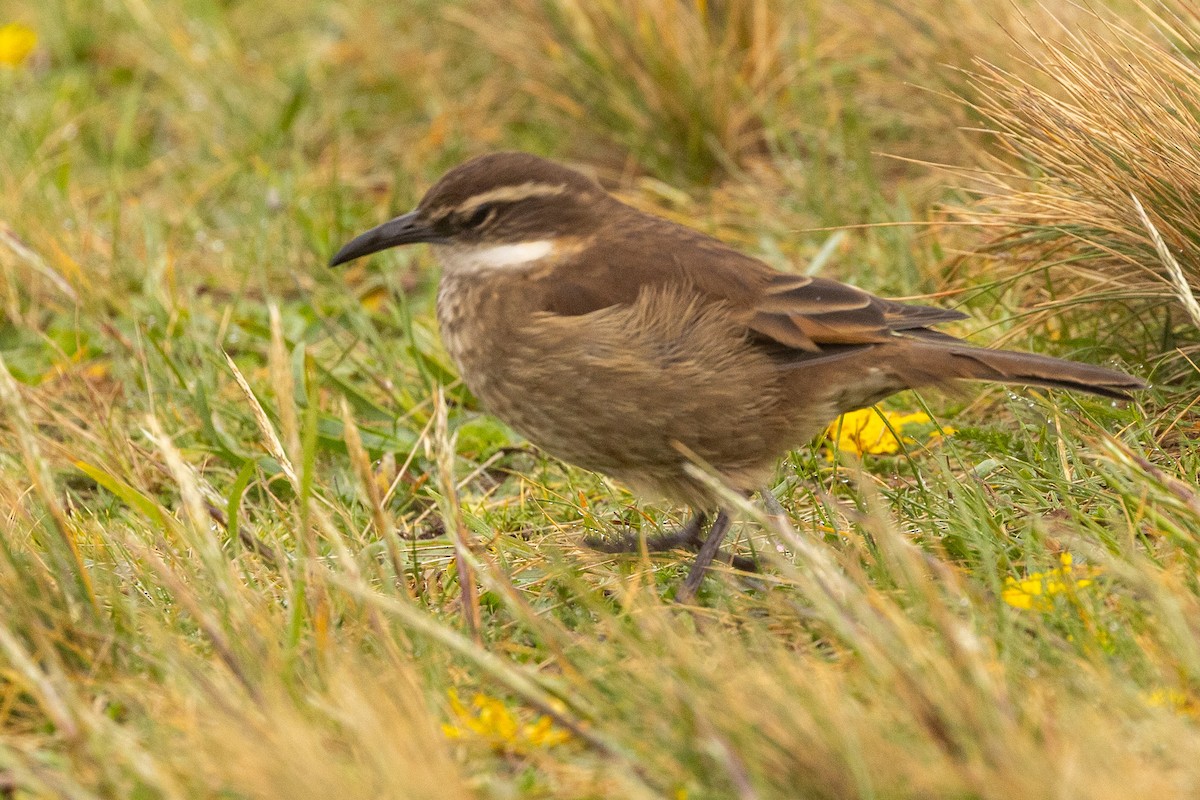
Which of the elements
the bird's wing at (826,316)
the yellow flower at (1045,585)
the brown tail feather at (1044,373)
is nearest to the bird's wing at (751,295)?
the bird's wing at (826,316)

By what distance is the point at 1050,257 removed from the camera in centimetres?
501

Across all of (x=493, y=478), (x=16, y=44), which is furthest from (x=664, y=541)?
(x=16, y=44)

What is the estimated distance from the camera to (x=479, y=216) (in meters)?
4.85

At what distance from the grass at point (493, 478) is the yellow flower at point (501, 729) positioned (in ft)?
0.04

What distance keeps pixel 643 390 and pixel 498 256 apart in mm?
782

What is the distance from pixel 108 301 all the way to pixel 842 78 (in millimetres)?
3699

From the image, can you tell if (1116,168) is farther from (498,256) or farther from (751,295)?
(498,256)

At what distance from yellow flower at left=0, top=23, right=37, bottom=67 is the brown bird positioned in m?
5.72

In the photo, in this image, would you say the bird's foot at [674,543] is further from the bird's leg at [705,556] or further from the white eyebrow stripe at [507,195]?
the white eyebrow stripe at [507,195]

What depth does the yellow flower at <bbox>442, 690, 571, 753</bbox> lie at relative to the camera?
10.1 feet

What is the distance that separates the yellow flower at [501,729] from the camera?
3.07 m

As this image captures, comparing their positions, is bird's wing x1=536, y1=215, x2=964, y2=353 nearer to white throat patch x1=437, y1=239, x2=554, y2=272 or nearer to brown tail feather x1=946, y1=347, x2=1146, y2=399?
white throat patch x1=437, y1=239, x2=554, y2=272

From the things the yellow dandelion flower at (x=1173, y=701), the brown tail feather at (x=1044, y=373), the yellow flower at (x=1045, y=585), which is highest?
the brown tail feather at (x=1044, y=373)

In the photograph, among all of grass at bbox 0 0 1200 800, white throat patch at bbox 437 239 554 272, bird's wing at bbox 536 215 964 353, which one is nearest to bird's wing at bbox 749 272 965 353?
bird's wing at bbox 536 215 964 353
